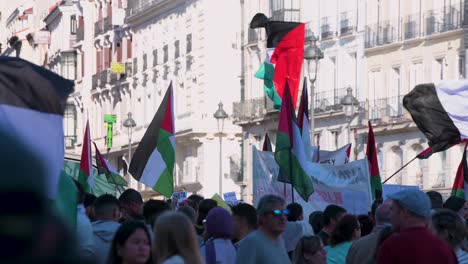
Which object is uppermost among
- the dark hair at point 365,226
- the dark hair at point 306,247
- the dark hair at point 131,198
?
the dark hair at point 131,198

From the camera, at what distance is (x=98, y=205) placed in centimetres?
841

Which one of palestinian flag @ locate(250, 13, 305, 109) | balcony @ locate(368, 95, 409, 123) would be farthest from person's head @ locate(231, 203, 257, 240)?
balcony @ locate(368, 95, 409, 123)

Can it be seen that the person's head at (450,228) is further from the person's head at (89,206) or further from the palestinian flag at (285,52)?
the palestinian flag at (285,52)

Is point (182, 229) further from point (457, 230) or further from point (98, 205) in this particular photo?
point (98, 205)

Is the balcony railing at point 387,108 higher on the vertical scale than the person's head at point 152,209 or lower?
higher

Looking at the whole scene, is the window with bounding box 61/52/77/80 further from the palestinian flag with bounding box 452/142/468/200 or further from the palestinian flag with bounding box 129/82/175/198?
the palestinian flag with bounding box 129/82/175/198

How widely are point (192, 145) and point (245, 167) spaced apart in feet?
16.2

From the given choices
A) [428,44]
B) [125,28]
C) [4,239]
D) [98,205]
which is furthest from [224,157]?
[4,239]

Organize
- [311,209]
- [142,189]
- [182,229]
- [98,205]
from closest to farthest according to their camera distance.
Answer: [182,229] < [98,205] < [311,209] < [142,189]

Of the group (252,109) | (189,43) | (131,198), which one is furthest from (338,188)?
(189,43)

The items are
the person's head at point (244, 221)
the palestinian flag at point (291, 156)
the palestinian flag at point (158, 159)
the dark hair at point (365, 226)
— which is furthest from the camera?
the palestinian flag at point (158, 159)

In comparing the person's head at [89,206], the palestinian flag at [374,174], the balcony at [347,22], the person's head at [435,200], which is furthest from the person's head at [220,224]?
the balcony at [347,22]

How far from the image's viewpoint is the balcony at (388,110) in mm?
47656

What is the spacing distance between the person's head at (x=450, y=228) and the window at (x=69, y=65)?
80.4m
